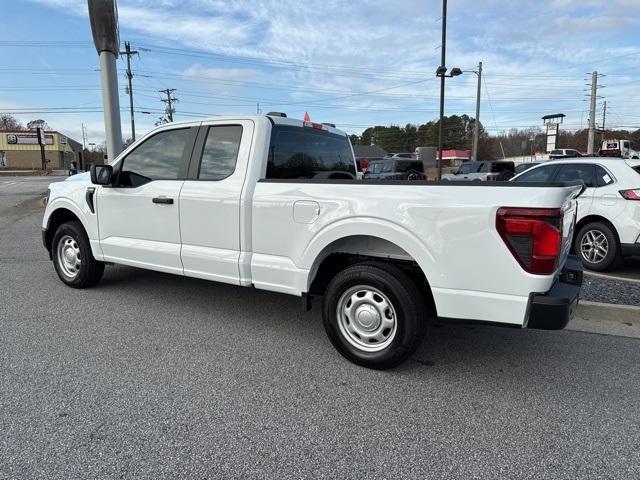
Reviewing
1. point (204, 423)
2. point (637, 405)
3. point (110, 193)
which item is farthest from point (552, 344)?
point (110, 193)

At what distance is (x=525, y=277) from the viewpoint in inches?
116

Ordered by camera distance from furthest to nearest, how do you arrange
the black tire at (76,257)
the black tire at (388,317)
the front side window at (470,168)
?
the front side window at (470,168)
the black tire at (76,257)
the black tire at (388,317)

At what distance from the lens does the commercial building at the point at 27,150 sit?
6638 cm

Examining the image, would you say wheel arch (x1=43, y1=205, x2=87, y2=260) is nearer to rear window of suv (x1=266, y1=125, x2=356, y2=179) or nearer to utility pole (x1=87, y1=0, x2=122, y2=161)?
rear window of suv (x1=266, y1=125, x2=356, y2=179)

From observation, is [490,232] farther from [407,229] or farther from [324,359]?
[324,359]

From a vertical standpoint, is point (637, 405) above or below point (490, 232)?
below

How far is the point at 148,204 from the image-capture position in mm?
4672

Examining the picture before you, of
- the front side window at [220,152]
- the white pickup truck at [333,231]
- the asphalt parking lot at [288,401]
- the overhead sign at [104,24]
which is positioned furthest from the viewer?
the overhead sign at [104,24]

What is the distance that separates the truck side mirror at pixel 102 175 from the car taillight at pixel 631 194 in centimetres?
643

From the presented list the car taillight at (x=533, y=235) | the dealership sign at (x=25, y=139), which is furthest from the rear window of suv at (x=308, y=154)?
the dealership sign at (x=25, y=139)

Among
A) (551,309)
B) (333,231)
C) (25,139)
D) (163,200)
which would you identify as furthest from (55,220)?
(25,139)

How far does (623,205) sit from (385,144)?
10818 centimetres

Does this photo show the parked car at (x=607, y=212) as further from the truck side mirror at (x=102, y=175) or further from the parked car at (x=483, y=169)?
the parked car at (x=483, y=169)

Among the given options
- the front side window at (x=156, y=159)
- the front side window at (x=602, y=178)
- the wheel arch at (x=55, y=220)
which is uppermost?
the front side window at (x=156, y=159)
